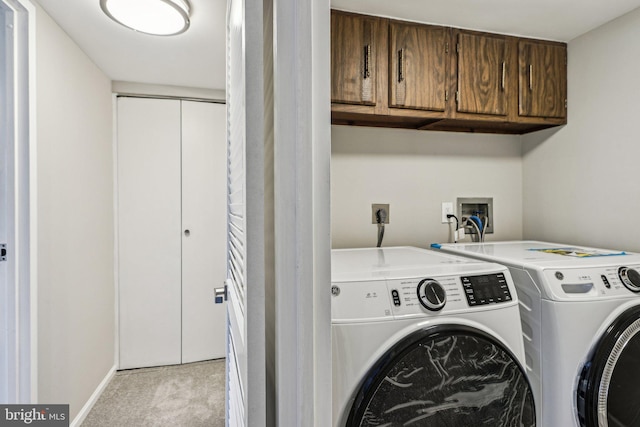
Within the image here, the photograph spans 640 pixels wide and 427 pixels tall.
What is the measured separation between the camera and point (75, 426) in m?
1.99

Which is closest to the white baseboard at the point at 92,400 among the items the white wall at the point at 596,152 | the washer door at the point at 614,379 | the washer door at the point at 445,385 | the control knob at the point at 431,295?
the washer door at the point at 445,385

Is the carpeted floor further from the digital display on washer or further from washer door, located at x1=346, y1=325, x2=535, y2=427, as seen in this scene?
the digital display on washer

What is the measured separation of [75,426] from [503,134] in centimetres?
317

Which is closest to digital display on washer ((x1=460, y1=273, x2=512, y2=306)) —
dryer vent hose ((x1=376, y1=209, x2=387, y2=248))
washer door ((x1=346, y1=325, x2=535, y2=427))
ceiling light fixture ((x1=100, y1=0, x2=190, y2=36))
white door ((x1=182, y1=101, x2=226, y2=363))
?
washer door ((x1=346, y1=325, x2=535, y2=427))

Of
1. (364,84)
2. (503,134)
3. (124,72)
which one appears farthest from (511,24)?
(124,72)

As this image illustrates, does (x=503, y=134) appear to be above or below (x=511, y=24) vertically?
below

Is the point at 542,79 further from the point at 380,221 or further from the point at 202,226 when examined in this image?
the point at 202,226

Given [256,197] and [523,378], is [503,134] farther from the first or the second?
[256,197]

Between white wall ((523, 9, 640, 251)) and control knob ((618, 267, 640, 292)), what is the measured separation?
53cm

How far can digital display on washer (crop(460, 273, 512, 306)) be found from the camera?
1.13 m

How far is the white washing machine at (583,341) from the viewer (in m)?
1.17

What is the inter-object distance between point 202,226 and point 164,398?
1.28 meters

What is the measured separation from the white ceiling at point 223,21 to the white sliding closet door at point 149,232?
545mm

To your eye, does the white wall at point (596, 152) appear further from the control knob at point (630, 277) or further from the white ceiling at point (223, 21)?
the control knob at point (630, 277)
